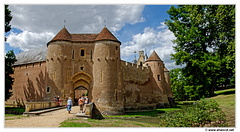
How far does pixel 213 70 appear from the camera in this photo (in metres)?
17.3

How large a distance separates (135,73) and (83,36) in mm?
9839

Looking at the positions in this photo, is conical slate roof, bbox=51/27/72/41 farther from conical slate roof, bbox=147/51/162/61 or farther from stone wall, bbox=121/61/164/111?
conical slate roof, bbox=147/51/162/61

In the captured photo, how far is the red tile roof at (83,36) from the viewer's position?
66.4ft

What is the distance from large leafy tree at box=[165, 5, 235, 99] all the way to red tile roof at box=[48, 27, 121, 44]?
25.2ft

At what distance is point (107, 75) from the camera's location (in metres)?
19.1

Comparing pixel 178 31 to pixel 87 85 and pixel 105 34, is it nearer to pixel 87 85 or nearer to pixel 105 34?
pixel 105 34

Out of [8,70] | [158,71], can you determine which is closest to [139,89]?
[158,71]

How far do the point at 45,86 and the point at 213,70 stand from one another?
17412 mm

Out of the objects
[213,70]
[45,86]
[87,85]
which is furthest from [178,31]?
[45,86]

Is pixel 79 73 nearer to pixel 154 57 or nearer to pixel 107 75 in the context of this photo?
pixel 107 75

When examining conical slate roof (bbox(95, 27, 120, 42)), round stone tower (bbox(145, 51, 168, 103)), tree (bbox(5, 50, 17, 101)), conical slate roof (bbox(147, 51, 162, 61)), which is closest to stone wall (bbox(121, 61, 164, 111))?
round stone tower (bbox(145, 51, 168, 103))

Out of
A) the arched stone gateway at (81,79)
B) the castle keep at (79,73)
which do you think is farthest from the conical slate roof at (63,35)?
the arched stone gateway at (81,79)

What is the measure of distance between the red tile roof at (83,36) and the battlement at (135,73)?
5129mm

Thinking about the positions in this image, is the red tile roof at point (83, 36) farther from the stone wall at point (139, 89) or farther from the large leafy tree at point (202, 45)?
the large leafy tree at point (202, 45)
